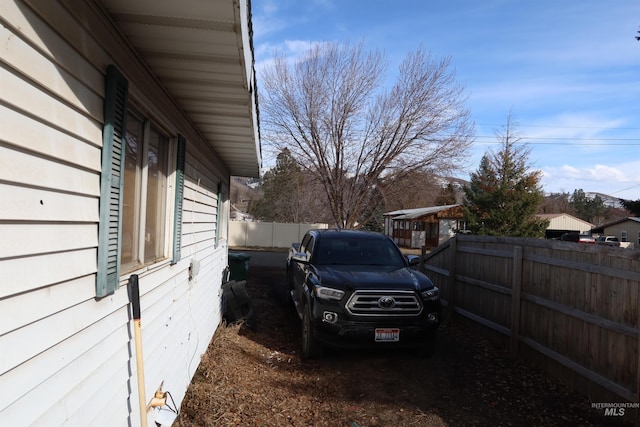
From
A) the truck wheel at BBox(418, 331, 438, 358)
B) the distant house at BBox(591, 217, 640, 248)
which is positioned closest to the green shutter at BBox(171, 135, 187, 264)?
the truck wheel at BBox(418, 331, 438, 358)

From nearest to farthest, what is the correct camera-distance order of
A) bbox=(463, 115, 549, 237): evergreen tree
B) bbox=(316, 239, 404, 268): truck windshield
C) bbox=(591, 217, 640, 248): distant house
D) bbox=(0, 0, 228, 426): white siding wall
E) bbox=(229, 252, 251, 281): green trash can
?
1. bbox=(0, 0, 228, 426): white siding wall
2. bbox=(316, 239, 404, 268): truck windshield
3. bbox=(229, 252, 251, 281): green trash can
4. bbox=(463, 115, 549, 237): evergreen tree
5. bbox=(591, 217, 640, 248): distant house

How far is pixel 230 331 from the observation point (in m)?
7.00

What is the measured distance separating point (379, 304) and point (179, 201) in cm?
275

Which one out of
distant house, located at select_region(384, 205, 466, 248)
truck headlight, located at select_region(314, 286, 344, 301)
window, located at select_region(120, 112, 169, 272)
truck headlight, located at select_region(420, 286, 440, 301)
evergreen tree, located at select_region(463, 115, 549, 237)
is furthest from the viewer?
distant house, located at select_region(384, 205, 466, 248)

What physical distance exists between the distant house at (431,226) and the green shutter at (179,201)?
1191 inches

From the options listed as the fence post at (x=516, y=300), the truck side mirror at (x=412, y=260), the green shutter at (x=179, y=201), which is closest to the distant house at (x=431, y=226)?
the truck side mirror at (x=412, y=260)

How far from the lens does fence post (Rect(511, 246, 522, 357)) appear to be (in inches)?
230

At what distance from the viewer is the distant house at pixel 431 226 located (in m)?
34.3

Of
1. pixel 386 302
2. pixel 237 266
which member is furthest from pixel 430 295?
pixel 237 266

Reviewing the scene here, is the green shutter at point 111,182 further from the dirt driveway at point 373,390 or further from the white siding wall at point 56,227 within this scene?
the dirt driveway at point 373,390

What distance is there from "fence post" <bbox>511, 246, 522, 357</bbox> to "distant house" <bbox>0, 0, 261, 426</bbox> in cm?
413

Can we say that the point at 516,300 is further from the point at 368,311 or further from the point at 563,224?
the point at 563,224

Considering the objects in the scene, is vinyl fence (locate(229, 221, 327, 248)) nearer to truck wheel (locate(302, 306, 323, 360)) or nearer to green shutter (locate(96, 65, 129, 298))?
truck wheel (locate(302, 306, 323, 360))

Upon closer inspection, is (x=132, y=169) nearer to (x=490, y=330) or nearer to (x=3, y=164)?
(x=3, y=164)
